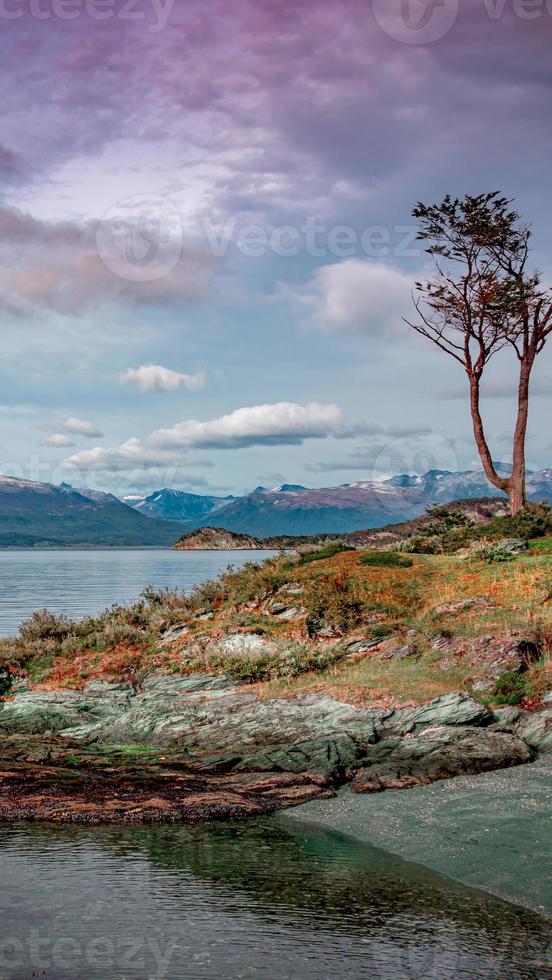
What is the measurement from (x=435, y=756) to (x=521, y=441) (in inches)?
1209

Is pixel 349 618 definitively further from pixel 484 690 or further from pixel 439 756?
pixel 439 756

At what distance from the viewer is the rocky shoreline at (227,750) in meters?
14.6

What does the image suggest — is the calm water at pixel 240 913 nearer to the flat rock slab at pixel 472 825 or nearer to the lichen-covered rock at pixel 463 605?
the flat rock slab at pixel 472 825

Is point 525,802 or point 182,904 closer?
point 182,904

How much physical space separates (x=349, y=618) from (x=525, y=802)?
1268 cm

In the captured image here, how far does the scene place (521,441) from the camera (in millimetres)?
44000

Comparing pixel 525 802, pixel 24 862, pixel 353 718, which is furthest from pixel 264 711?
pixel 24 862

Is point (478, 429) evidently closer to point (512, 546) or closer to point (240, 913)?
point (512, 546)

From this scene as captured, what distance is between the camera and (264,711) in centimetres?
1984

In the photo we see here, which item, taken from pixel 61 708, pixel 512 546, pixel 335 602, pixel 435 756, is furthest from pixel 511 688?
pixel 512 546

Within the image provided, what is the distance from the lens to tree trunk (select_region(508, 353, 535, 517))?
42969 millimetres

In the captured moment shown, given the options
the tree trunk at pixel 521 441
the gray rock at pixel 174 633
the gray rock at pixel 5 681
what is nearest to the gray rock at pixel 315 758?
the gray rock at pixel 174 633

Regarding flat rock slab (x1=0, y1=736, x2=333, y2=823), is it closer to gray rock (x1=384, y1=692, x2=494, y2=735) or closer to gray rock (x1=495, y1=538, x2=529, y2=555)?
gray rock (x1=384, y1=692, x2=494, y2=735)

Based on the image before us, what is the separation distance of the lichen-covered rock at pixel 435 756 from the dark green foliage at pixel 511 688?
85.6 inches
